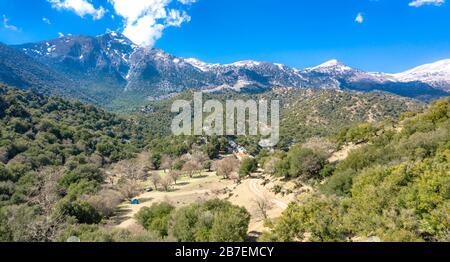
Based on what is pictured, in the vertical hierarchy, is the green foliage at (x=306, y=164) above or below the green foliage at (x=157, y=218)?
above

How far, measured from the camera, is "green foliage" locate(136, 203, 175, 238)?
3216cm

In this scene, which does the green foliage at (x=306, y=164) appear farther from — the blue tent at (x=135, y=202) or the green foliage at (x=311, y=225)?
the blue tent at (x=135, y=202)

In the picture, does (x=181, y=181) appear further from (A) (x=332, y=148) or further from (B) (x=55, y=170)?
(A) (x=332, y=148)

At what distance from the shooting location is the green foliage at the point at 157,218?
105 ft

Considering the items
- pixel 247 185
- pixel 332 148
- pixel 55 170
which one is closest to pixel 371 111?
pixel 332 148

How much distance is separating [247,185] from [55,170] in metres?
35.3

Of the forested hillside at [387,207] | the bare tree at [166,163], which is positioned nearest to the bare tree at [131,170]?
the bare tree at [166,163]

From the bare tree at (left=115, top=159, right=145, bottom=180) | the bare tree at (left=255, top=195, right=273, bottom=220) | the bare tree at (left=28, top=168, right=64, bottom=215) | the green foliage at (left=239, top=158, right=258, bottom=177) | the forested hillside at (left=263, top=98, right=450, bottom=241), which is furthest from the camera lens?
the bare tree at (left=115, top=159, right=145, bottom=180)

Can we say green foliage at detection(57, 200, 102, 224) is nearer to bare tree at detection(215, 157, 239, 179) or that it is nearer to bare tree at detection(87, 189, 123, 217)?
bare tree at detection(87, 189, 123, 217)

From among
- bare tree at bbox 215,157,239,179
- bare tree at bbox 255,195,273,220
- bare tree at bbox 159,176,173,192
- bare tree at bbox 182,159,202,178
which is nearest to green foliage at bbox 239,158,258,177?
bare tree at bbox 215,157,239,179

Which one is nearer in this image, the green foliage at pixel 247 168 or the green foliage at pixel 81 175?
the green foliage at pixel 81 175

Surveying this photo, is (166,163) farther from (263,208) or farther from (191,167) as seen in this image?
(263,208)

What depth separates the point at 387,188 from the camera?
1004 inches

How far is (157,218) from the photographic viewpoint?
34.5 metres
